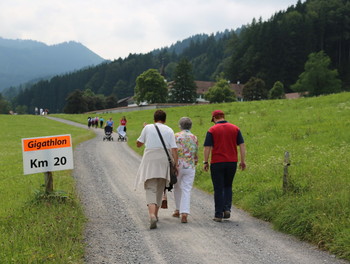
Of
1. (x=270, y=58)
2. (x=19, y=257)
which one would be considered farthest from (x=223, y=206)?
(x=270, y=58)

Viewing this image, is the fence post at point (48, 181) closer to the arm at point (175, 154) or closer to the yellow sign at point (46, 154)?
the yellow sign at point (46, 154)

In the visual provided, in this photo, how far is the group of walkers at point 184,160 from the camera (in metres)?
7.72

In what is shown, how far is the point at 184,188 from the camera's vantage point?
317 inches

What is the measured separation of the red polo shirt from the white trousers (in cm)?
65

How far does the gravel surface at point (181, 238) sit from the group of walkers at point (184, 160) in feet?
1.44

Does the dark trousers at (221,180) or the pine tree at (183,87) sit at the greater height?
the pine tree at (183,87)

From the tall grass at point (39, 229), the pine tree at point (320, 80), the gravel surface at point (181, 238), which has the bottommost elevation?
the gravel surface at point (181, 238)

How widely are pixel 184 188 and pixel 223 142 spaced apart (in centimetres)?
133

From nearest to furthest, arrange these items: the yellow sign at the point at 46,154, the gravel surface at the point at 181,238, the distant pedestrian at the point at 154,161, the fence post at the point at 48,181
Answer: the gravel surface at the point at 181,238, the distant pedestrian at the point at 154,161, the yellow sign at the point at 46,154, the fence post at the point at 48,181

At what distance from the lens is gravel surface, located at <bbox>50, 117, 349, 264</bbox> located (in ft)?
18.8

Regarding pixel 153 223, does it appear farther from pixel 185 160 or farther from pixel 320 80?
pixel 320 80

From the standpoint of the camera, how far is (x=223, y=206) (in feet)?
26.6

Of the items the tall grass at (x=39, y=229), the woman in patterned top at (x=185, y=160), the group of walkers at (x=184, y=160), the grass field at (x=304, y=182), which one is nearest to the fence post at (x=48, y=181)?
the tall grass at (x=39, y=229)

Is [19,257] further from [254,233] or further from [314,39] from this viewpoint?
[314,39]
